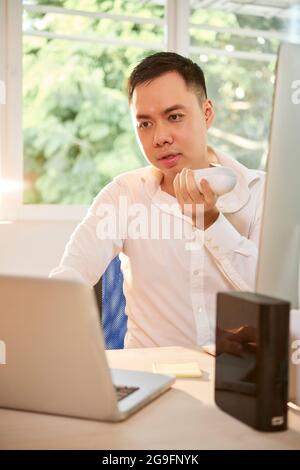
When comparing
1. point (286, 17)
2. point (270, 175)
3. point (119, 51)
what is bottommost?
point (270, 175)

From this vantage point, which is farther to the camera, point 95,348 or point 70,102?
point 70,102

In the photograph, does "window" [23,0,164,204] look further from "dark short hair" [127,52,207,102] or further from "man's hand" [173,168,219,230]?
"man's hand" [173,168,219,230]

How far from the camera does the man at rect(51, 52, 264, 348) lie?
1.82 m

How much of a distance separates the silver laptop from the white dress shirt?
0.80 meters

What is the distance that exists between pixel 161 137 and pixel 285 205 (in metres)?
0.88

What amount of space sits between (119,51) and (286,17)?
107 centimetres

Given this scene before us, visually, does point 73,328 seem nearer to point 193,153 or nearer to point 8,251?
point 193,153

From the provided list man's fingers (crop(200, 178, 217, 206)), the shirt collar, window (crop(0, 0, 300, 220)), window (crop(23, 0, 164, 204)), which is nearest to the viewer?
man's fingers (crop(200, 178, 217, 206))

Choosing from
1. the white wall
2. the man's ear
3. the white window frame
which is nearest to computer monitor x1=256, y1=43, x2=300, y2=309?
the man's ear

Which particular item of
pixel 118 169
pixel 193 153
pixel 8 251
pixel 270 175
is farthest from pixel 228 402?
pixel 118 169

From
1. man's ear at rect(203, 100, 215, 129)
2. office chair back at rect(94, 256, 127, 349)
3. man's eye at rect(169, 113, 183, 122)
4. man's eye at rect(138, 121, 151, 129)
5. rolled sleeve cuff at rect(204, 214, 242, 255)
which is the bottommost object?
office chair back at rect(94, 256, 127, 349)

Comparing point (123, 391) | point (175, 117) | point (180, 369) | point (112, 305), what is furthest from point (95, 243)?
point (123, 391)

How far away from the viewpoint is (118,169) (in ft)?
13.7

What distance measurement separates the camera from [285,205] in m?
1.00
